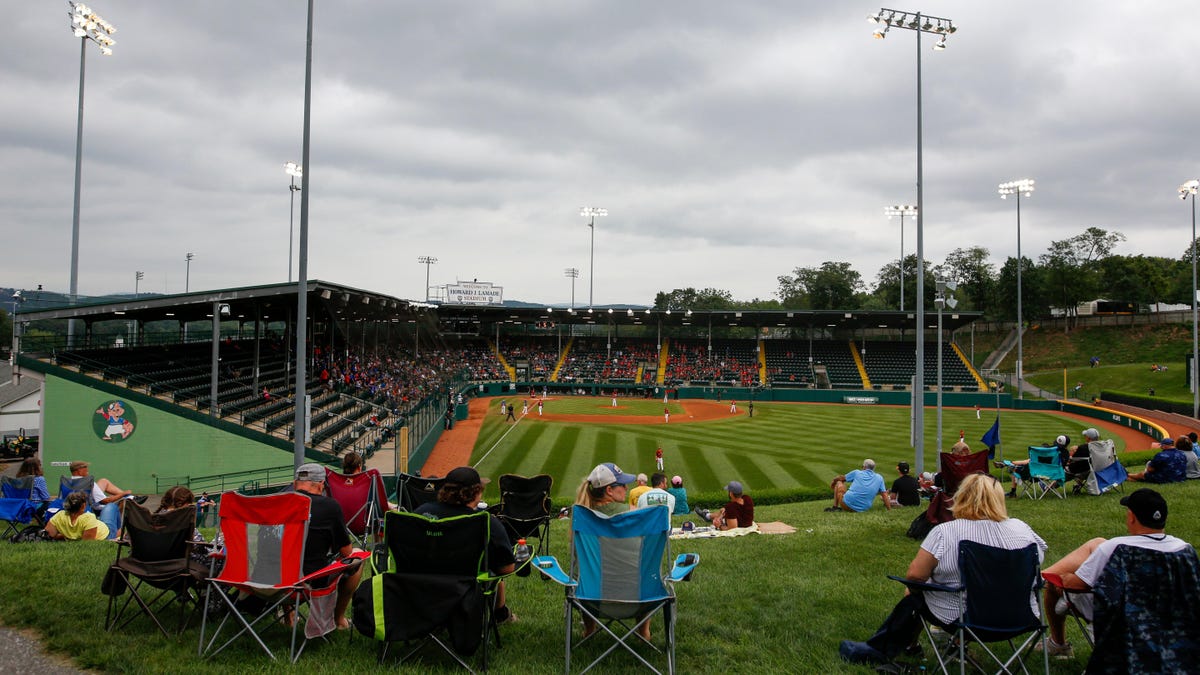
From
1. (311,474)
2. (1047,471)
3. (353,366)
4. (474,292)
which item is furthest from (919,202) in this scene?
(474,292)

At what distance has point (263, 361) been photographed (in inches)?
1273

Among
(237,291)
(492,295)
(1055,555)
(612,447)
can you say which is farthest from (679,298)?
(1055,555)

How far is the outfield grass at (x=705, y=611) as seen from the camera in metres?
4.97

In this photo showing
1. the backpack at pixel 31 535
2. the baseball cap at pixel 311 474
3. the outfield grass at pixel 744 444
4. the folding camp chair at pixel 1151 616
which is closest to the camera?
the folding camp chair at pixel 1151 616

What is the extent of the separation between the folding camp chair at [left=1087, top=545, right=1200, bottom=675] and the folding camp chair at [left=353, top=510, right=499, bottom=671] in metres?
3.86

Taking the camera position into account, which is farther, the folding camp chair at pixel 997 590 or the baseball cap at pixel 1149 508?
the folding camp chair at pixel 997 590

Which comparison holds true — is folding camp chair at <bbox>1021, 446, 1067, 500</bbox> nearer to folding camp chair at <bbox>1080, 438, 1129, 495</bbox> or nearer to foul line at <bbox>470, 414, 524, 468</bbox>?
folding camp chair at <bbox>1080, 438, 1129, 495</bbox>

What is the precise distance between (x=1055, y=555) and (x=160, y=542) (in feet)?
30.3

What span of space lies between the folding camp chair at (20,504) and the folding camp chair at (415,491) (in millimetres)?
5648

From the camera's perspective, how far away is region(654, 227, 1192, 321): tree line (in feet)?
271

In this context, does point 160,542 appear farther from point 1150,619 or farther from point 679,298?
point 679,298

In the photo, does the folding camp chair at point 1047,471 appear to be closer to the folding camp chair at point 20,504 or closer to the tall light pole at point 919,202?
the tall light pole at point 919,202

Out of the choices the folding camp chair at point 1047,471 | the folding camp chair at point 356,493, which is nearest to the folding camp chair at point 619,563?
the folding camp chair at point 356,493

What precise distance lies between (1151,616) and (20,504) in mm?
12742
